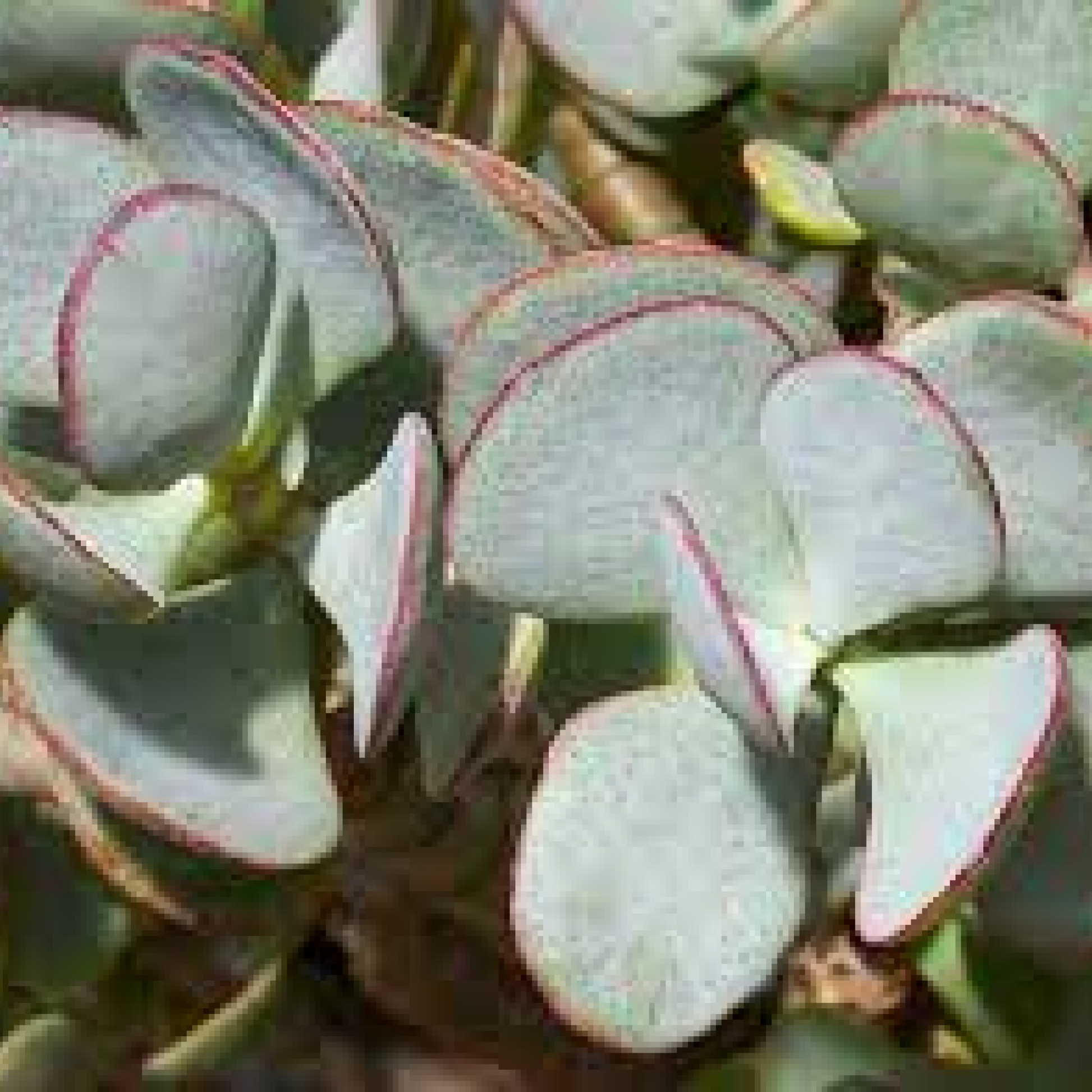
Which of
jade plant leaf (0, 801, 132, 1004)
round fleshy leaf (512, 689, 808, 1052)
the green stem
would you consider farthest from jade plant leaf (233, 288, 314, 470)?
the green stem

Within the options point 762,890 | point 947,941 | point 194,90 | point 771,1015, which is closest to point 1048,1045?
point 947,941

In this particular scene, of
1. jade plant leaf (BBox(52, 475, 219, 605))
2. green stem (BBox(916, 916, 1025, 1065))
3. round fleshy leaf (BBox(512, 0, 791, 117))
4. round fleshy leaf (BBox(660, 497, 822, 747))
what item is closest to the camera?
round fleshy leaf (BBox(660, 497, 822, 747))

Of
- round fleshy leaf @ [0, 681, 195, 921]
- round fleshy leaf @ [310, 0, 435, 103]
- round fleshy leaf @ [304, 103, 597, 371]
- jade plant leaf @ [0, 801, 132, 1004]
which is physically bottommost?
jade plant leaf @ [0, 801, 132, 1004]

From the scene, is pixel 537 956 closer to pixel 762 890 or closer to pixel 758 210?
pixel 762 890

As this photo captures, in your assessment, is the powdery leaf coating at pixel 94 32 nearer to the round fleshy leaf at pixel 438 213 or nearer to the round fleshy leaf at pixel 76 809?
the round fleshy leaf at pixel 438 213

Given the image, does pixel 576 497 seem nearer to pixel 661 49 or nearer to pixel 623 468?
pixel 623 468

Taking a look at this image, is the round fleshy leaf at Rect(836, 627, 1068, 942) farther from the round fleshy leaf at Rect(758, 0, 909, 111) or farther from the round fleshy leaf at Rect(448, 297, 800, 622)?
the round fleshy leaf at Rect(758, 0, 909, 111)

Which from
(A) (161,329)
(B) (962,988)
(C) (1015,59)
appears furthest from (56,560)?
(B) (962,988)
